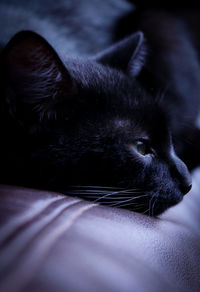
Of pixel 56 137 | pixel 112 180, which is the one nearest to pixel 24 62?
pixel 56 137

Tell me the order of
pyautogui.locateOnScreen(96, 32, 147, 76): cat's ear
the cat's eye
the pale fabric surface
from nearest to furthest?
the pale fabric surface → the cat's eye → pyautogui.locateOnScreen(96, 32, 147, 76): cat's ear

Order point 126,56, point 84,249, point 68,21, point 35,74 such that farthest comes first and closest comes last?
1. point 68,21
2. point 126,56
3. point 35,74
4. point 84,249

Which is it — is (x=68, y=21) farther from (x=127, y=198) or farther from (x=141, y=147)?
(x=127, y=198)

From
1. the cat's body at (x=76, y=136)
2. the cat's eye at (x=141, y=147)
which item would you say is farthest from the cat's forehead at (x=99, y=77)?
the cat's eye at (x=141, y=147)

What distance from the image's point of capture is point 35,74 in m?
0.60

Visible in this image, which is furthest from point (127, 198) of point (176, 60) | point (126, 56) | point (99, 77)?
point (176, 60)

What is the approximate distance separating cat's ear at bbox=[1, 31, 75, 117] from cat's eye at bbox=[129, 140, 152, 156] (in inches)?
6.6

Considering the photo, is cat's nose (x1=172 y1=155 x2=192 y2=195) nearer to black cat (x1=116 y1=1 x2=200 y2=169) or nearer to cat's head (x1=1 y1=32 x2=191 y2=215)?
cat's head (x1=1 y1=32 x2=191 y2=215)

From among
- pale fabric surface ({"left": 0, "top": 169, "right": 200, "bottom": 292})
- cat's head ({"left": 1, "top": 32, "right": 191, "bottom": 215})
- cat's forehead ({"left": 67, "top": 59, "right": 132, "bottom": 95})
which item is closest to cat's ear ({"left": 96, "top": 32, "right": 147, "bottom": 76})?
cat's forehead ({"left": 67, "top": 59, "right": 132, "bottom": 95})

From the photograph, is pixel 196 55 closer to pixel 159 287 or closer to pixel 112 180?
pixel 112 180

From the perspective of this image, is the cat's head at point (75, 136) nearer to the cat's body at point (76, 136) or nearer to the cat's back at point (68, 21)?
the cat's body at point (76, 136)

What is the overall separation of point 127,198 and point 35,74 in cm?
29

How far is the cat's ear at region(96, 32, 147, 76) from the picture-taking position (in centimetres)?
87

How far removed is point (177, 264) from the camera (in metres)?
0.45
